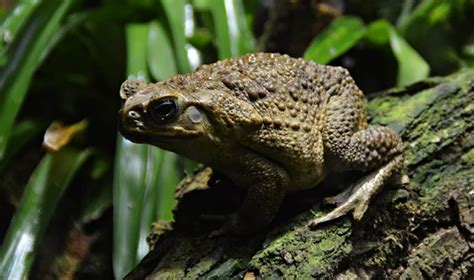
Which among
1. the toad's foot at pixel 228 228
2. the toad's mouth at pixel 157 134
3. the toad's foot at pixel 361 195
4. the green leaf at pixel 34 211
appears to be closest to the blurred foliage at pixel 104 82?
the green leaf at pixel 34 211

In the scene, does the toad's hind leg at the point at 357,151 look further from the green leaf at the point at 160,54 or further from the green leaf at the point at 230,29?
the green leaf at the point at 160,54

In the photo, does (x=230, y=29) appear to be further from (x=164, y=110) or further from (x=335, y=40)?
(x=164, y=110)

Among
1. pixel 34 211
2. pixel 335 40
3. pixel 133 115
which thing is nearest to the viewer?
pixel 133 115

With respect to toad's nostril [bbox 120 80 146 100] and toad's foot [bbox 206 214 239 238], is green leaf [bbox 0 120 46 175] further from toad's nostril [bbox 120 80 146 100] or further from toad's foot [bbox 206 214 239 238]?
toad's foot [bbox 206 214 239 238]

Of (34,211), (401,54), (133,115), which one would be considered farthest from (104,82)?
(401,54)

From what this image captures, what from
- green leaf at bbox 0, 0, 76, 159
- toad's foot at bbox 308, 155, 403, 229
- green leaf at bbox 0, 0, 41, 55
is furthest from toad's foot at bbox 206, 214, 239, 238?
green leaf at bbox 0, 0, 41, 55
